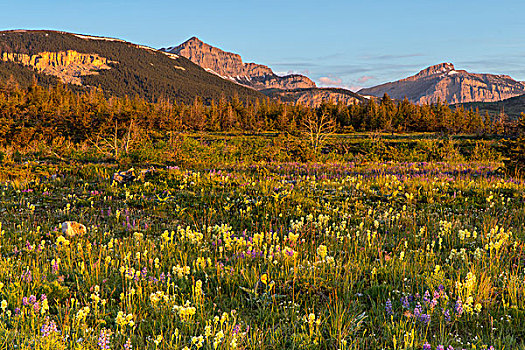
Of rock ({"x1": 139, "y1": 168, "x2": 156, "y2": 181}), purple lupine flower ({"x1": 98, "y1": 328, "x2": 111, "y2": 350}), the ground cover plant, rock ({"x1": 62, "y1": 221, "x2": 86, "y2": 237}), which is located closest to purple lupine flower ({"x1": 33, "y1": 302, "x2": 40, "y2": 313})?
the ground cover plant

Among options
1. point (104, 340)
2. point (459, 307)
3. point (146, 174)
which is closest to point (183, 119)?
point (146, 174)

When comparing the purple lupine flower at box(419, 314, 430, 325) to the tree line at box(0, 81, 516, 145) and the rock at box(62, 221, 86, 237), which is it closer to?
the rock at box(62, 221, 86, 237)

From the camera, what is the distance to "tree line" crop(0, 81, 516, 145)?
28984 mm

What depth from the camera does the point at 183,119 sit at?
275ft

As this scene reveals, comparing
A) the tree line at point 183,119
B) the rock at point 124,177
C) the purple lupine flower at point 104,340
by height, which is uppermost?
the tree line at point 183,119

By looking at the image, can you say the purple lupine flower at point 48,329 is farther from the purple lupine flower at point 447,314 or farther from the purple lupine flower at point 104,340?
the purple lupine flower at point 447,314

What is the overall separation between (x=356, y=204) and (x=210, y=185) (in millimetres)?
4745

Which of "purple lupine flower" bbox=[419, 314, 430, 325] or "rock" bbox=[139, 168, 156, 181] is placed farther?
"rock" bbox=[139, 168, 156, 181]

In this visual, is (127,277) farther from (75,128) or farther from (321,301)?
(75,128)

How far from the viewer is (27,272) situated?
159 inches

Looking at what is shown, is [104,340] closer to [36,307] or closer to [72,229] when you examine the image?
[36,307]

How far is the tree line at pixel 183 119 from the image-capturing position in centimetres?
2898

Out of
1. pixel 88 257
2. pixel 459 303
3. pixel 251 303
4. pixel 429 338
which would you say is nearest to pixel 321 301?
pixel 251 303

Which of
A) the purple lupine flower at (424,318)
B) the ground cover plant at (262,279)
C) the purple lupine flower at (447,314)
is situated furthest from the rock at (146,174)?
the purple lupine flower at (447,314)
